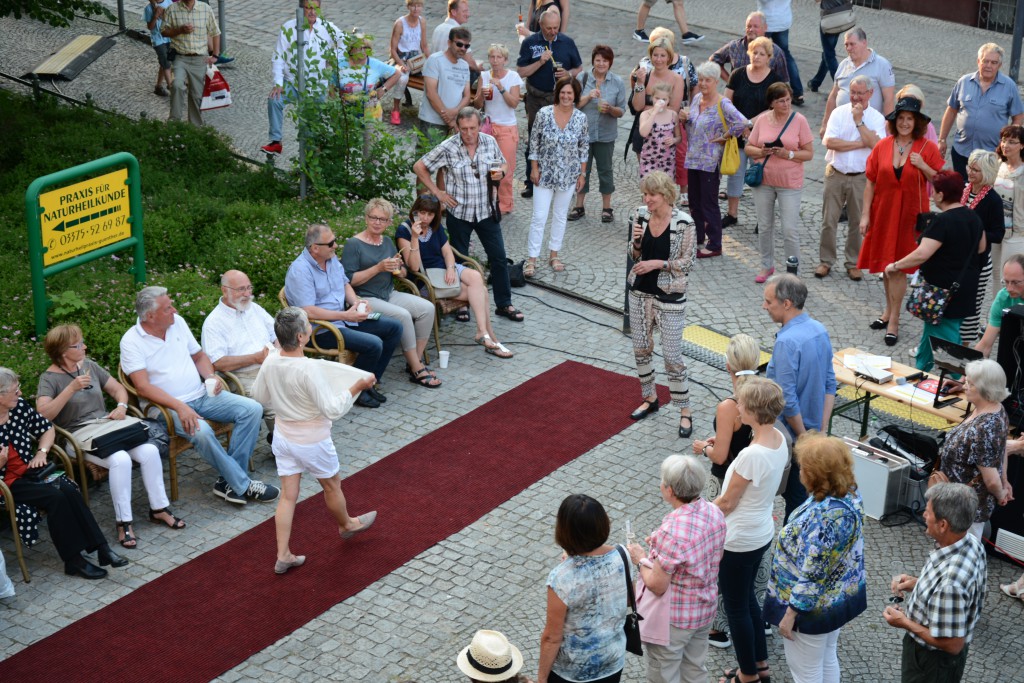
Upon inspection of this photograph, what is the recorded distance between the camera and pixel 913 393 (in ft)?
28.2

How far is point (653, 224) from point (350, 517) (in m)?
2.93

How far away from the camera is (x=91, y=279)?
1001cm

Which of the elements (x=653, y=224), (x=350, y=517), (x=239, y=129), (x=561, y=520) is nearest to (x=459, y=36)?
(x=239, y=129)

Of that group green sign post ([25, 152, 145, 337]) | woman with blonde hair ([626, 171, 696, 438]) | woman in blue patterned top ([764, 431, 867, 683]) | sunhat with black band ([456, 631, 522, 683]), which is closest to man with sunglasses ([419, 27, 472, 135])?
green sign post ([25, 152, 145, 337])

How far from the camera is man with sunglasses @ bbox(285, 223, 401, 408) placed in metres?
9.44

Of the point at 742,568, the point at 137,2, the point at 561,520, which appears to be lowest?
the point at 742,568

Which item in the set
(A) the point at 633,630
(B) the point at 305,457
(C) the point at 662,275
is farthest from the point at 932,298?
(B) the point at 305,457

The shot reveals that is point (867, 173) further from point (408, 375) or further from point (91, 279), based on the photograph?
point (91, 279)

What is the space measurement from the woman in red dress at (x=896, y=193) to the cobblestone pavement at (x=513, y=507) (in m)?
0.45

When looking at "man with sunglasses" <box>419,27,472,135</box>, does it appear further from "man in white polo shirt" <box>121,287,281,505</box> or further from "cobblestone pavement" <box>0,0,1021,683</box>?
"man in white polo shirt" <box>121,287,281,505</box>

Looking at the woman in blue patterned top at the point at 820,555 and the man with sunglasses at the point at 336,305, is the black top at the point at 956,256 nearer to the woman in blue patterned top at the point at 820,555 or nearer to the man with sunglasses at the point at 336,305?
the woman in blue patterned top at the point at 820,555

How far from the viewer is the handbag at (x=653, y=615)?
6.04 meters

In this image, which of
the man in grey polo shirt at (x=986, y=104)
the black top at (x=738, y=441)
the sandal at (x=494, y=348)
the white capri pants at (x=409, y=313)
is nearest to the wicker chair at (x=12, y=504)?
the white capri pants at (x=409, y=313)

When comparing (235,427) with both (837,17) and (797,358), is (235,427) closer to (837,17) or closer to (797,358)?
(797,358)
